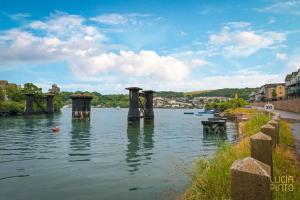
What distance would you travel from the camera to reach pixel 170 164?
53.6 feet

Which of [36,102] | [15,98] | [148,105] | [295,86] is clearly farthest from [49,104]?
[295,86]

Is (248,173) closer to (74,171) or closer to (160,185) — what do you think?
(160,185)

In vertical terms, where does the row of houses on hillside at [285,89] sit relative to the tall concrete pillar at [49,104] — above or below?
above

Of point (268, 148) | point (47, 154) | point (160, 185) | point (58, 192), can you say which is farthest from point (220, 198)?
point (47, 154)

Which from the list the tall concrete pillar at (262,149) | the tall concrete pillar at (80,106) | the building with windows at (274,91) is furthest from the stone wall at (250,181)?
the building with windows at (274,91)

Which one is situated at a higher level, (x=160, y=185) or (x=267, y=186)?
(x=267, y=186)

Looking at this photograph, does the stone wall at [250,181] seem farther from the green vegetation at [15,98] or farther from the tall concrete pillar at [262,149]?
the green vegetation at [15,98]

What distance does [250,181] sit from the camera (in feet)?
12.5

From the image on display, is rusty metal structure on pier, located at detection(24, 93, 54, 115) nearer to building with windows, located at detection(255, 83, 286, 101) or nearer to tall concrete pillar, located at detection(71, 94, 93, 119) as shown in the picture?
tall concrete pillar, located at detection(71, 94, 93, 119)

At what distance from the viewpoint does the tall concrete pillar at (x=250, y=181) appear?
12.3 ft

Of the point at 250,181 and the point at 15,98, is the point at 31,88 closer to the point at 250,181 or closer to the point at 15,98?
the point at 15,98

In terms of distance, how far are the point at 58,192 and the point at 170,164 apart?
7738 mm

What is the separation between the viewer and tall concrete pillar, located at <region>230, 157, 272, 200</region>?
12.3ft

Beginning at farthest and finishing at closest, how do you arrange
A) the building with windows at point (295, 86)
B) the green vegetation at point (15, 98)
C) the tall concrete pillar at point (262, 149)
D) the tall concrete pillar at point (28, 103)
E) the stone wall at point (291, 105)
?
the green vegetation at point (15, 98) < the tall concrete pillar at point (28, 103) < the building with windows at point (295, 86) < the stone wall at point (291, 105) < the tall concrete pillar at point (262, 149)
